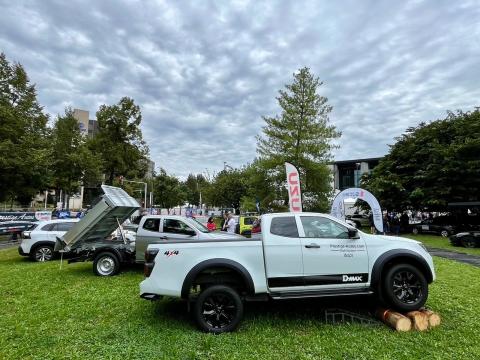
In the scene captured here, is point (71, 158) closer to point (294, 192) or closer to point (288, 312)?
point (294, 192)

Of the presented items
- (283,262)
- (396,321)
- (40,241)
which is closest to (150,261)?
(283,262)

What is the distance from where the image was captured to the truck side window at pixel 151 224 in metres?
11.3

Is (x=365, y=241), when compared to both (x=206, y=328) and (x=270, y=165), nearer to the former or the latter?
(x=206, y=328)

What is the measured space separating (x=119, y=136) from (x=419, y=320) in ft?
131

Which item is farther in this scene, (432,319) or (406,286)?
(406,286)

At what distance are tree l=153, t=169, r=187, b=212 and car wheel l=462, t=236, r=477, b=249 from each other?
60.3m

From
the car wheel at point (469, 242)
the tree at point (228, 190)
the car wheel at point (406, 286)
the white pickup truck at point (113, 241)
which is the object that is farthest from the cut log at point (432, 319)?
the tree at point (228, 190)

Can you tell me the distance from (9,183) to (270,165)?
1827 centimetres

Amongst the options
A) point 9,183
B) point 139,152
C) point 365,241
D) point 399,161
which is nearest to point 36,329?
point 365,241

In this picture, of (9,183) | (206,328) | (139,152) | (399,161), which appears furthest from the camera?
(139,152)

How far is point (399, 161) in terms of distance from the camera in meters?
33.4

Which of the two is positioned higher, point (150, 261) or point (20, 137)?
point (20, 137)

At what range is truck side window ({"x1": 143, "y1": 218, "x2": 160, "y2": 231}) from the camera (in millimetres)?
11258

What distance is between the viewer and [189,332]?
5723mm
